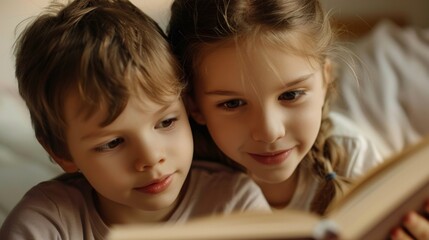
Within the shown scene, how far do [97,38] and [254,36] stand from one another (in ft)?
0.71

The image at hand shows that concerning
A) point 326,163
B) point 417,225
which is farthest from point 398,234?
point 326,163

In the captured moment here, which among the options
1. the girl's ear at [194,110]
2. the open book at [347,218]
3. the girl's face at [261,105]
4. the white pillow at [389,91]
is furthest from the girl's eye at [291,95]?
the white pillow at [389,91]

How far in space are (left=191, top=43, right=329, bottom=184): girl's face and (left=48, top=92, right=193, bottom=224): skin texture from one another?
7 centimetres

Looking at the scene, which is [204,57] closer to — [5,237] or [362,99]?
[5,237]

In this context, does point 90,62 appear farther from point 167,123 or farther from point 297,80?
point 297,80

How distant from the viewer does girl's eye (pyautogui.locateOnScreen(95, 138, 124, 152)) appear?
0.78 meters

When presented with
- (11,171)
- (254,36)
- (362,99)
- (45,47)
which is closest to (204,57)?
(254,36)

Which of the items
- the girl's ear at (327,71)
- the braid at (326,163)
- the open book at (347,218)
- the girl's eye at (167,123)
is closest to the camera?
the open book at (347,218)

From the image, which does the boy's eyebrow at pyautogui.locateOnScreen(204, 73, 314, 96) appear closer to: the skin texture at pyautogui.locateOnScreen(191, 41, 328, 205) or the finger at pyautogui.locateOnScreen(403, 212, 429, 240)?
the skin texture at pyautogui.locateOnScreen(191, 41, 328, 205)

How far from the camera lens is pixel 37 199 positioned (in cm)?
87

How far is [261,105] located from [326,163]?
28cm

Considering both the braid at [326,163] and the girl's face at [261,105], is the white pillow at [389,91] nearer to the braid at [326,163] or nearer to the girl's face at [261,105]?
the braid at [326,163]

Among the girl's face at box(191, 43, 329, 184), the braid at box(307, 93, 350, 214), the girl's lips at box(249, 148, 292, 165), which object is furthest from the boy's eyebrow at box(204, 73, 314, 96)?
the braid at box(307, 93, 350, 214)

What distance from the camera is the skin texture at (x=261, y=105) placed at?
82cm
